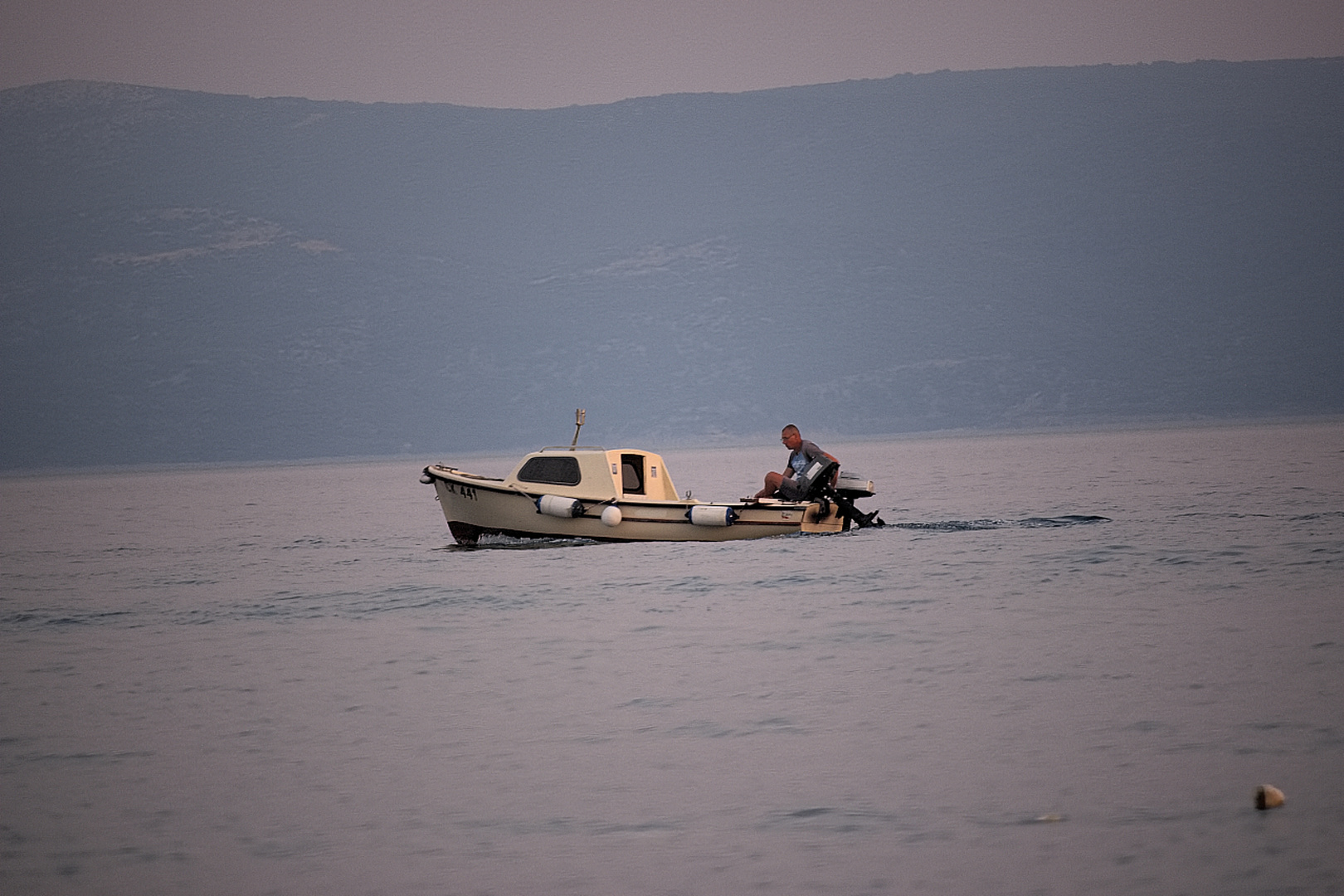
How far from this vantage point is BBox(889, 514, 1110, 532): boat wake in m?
35.8

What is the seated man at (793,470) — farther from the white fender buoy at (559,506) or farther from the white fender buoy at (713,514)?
the white fender buoy at (559,506)

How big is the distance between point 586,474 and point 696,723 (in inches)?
630

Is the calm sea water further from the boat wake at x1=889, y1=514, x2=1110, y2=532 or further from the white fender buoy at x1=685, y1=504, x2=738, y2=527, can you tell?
the boat wake at x1=889, y1=514, x2=1110, y2=532

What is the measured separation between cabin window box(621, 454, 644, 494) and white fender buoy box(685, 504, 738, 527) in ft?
7.64

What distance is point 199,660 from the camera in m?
19.7

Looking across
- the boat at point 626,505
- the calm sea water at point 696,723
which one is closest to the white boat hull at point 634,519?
the boat at point 626,505

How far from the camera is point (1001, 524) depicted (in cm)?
3669

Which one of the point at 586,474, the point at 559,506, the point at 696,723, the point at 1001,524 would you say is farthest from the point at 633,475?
the point at 696,723

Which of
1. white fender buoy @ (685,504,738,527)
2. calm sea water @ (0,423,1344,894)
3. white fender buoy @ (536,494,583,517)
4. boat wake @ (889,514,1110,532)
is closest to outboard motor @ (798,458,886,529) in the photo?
calm sea water @ (0,423,1344,894)

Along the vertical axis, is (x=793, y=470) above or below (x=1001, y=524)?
above

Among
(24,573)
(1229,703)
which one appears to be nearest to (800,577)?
(1229,703)

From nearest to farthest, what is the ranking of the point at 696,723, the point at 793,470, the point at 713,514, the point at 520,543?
the point at 696,723
the point at 713,514
the point at 793,470
the point at 520,543

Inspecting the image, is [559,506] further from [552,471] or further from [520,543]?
[520,543]

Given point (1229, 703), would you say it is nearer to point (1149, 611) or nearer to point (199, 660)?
point (1149, 611)
